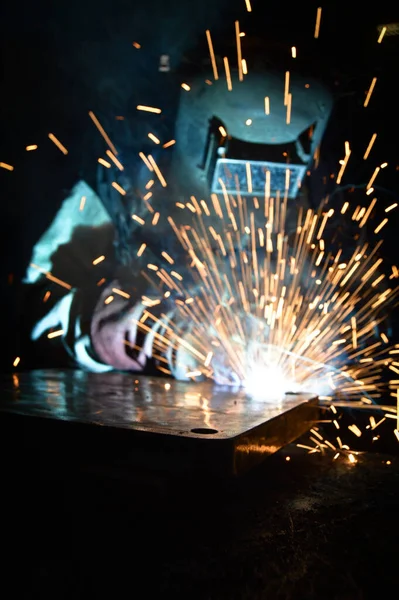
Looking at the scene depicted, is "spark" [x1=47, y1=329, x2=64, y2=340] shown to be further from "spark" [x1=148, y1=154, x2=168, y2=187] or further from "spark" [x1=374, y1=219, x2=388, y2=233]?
"spark" [x1=374, y1=219, x2=388, y2=233]

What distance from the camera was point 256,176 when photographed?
3.44m

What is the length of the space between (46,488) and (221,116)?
2.65 metres

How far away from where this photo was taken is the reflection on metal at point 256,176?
341cm

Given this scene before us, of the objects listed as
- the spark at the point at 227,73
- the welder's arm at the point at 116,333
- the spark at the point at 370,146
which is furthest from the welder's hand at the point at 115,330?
the spark at the point at 370,146

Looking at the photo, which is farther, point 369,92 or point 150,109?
point 150,109

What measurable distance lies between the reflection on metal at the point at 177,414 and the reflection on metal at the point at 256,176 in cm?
147

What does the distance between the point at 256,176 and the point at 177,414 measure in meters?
2.10

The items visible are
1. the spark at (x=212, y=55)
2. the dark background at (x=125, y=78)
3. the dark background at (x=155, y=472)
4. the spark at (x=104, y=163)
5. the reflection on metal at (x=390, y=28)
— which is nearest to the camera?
the dark background at (x=155, y=472)

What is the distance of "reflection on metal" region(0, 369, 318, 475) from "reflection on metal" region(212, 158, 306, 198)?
147 cm

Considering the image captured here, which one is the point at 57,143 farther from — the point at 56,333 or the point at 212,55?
the point at 56,333

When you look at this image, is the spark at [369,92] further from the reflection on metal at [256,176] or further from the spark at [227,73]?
the spark at [227,73]

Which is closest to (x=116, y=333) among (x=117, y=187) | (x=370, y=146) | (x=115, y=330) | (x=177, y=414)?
(x=115, y=330)

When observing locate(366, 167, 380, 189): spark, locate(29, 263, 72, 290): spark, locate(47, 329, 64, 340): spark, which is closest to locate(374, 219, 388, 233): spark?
locate(366, 167, 380, 189): spark

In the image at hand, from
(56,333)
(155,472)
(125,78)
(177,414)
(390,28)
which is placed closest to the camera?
(155,472)
